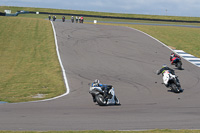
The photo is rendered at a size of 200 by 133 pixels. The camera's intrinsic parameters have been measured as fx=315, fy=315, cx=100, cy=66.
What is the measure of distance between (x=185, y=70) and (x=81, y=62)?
8203mm

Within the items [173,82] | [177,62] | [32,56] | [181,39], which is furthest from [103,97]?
[181,39]

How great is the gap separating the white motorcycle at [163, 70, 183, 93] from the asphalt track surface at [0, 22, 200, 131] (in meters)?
0.41

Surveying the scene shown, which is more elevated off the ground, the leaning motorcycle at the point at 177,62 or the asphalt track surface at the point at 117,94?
the leaning motorcycle at the point at 177,62

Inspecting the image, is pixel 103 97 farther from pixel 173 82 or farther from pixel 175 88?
pixel 173 82

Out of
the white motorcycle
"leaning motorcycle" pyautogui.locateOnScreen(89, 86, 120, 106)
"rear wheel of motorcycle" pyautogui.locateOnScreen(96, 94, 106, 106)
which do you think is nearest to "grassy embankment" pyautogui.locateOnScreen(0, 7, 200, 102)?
"leaning motorcycle" pyautogui.locateOnScreen(89, 86, 120, 106)

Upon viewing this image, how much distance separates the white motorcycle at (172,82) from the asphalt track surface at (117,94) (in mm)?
413

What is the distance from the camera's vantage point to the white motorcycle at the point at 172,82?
17.1 m

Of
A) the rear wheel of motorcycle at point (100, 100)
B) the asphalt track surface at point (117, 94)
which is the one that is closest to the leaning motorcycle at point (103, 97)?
the rear wheel of motorcycle at point (100, 100)

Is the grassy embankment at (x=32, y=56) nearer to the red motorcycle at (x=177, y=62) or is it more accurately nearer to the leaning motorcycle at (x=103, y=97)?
the leaning motorcycle at (x=103, y=97)

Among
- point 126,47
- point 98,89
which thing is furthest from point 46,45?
point 98,89

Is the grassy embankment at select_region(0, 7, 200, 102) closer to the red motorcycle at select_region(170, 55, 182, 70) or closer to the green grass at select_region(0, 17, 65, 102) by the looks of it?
the green grass at select_region(0, 17, 65, 102)

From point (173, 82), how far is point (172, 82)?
100mm

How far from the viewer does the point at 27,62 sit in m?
26.2

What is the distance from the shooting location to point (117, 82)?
19359 mm
